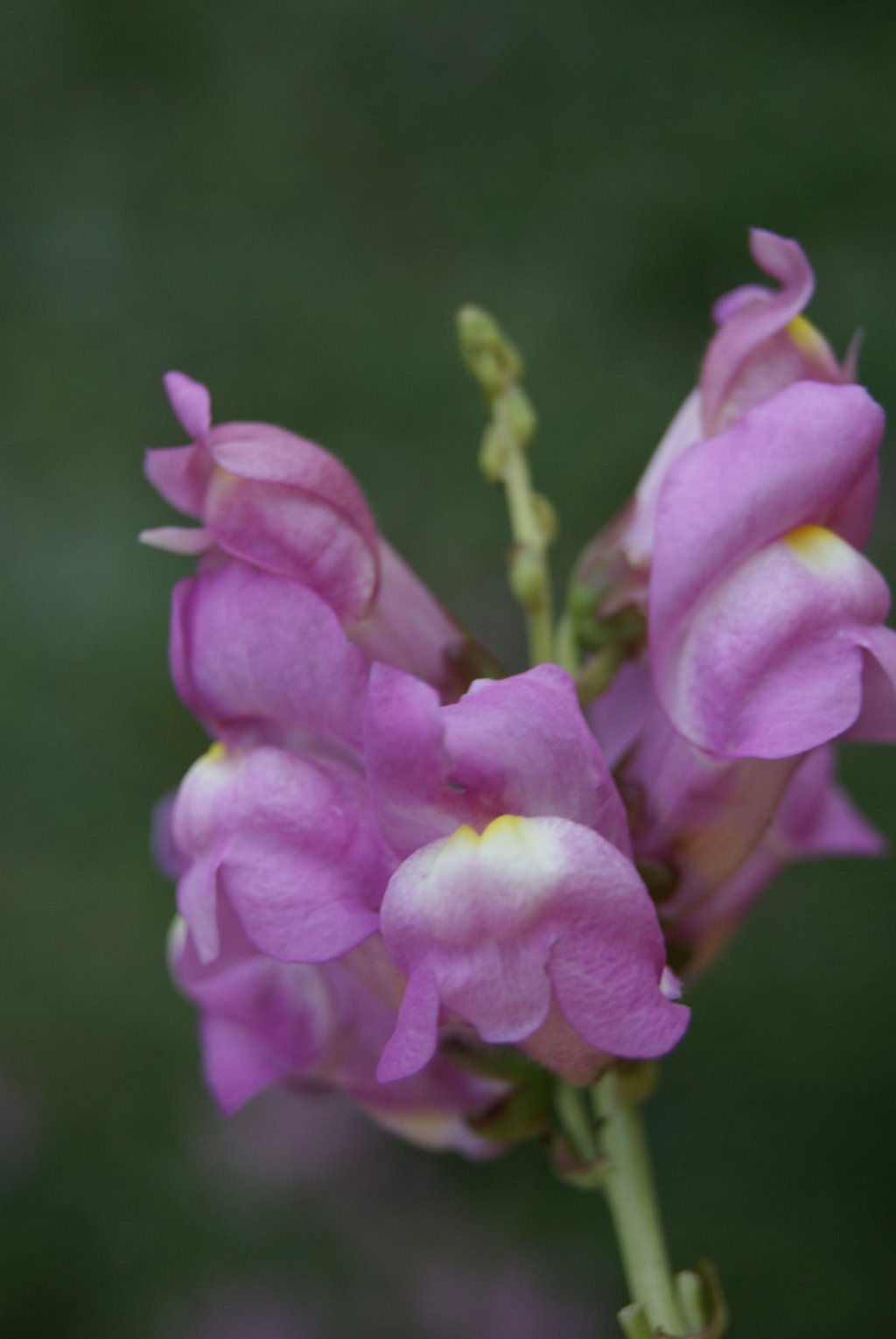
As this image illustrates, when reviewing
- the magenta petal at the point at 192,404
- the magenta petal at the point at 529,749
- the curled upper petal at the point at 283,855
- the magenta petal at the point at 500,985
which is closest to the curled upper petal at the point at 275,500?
the magenta petal at the point at 192,404

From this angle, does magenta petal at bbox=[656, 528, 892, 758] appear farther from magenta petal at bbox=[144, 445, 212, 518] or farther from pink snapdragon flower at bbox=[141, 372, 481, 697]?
magenta petal at bbox=[144, 445, 212, 518]

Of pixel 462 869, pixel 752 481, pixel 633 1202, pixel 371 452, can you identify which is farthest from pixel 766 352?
pixel 371 452

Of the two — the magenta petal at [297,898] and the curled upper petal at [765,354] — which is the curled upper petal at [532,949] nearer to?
the magenta petal at [297,898]

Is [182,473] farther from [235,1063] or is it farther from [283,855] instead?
[235,1063]

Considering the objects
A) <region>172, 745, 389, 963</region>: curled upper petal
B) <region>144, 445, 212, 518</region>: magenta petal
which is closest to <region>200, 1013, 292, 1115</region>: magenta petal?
<region>172, 745, 389, 963</region>: curled upper petal

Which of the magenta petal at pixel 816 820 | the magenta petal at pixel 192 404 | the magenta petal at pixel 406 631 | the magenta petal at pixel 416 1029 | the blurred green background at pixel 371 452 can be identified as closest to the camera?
the magenta petal at pixel 416 1029

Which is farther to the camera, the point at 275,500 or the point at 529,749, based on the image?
the point at 275,500
